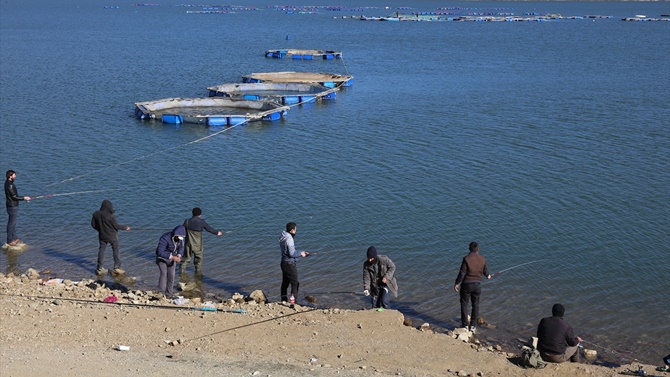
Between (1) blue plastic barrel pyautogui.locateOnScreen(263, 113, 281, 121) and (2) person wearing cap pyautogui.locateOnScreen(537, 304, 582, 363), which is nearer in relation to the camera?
(2) person wearing cap pyautogui.locateOnScreen(537, 304, 582, 363)

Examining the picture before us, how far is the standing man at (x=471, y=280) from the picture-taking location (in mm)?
14453

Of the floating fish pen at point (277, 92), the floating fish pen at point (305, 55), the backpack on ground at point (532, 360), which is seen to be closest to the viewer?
the backpack on ground at point (532, 360)

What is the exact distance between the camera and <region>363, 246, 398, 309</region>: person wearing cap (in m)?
14.5

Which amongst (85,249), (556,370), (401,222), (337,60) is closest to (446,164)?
(401,222)

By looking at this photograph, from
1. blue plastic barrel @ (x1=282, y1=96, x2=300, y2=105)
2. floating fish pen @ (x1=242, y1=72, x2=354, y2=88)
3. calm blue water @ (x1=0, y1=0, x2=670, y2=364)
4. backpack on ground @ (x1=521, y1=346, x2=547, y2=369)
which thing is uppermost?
floating fish pen @ (x1=242, y1=72, x2=354, y2=88)

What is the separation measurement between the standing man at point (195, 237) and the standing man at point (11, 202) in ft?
14.9

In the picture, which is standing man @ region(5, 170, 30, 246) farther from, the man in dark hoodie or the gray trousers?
the gray trousers

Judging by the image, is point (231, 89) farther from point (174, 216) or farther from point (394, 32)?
point (394, 32)

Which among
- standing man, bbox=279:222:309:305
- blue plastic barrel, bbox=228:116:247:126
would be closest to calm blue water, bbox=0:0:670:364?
blue plastic barrel, bbox=228:116:247:126

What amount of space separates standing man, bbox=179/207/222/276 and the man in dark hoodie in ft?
4.80

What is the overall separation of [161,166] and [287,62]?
38615 mm

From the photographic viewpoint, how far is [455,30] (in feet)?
336

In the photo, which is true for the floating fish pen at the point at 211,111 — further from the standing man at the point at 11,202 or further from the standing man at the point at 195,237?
the standing man at the point at 195,237

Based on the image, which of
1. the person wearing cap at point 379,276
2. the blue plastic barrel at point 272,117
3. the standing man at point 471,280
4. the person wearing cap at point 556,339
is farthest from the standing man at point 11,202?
the blue plastic barrel at point 272,117
